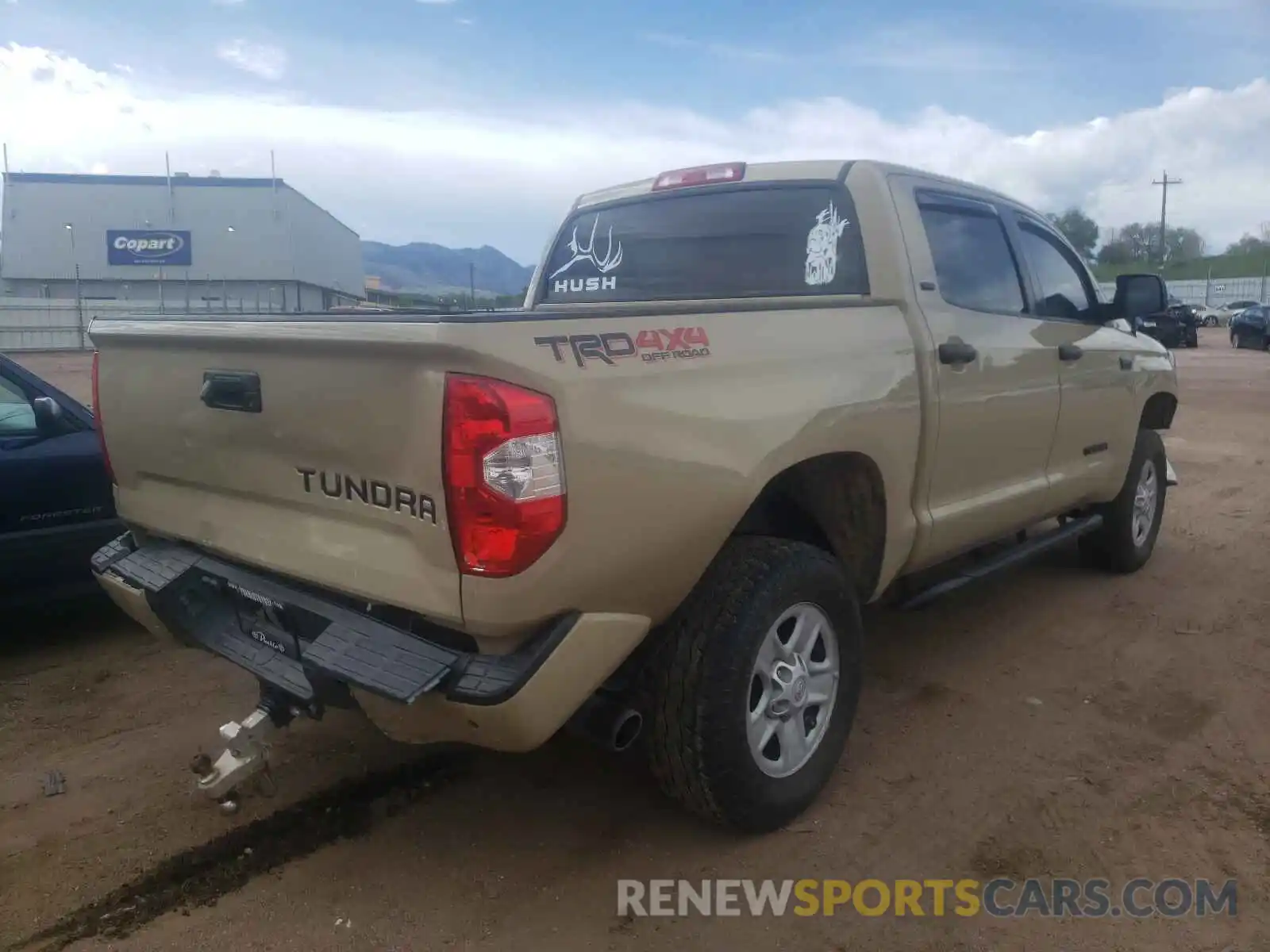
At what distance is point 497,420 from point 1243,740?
3102 mm

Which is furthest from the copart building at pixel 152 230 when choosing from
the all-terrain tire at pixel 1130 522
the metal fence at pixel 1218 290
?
the all-terrain tire at pixel 1130 522

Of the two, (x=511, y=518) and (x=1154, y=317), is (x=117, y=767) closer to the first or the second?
(x=511, y=518)

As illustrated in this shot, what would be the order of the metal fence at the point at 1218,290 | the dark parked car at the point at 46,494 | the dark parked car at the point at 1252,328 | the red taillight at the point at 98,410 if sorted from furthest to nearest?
the metal fence at the point at 1218,290 < the dark parked car at the point at 1252,328 < the dark parked car at the point at 46,494 < the red taillight at the point at 98,410

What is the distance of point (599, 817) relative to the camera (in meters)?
3.24

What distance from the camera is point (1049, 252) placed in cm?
488

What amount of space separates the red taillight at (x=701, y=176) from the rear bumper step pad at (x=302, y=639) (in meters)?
2.34

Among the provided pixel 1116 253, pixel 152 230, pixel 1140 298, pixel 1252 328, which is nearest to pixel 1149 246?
Result: pixel 1116 253

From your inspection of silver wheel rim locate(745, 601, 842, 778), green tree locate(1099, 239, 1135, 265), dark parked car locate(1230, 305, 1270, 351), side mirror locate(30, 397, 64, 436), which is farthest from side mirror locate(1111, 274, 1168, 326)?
green tree locate(1099, 239, 1135, 265)

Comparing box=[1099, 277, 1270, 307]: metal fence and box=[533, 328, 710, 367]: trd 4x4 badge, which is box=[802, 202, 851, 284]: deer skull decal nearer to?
box=[533, 328, 710, 367]: trd 4x4 badge

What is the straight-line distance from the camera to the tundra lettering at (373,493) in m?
2.43

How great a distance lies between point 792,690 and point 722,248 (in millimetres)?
1827

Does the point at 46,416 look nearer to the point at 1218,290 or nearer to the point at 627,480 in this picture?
the point at 627,480

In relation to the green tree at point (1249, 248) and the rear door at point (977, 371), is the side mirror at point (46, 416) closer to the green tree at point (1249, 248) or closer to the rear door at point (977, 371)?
the rear door at point (977, 371)

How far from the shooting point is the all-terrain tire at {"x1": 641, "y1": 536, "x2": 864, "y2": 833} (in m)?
2.81
